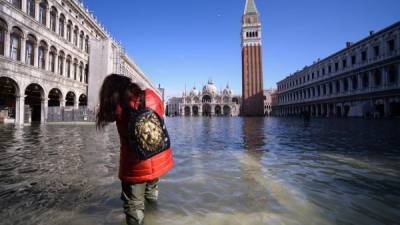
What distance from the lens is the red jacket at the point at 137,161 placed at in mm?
2090

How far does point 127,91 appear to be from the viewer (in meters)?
2.16

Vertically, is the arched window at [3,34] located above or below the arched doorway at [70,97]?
above

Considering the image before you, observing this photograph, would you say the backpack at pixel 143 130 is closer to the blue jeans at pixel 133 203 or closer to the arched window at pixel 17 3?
the blue jeans at pixel 133 203

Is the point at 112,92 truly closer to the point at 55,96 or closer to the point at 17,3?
the point at 17,3

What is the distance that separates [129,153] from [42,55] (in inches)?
875

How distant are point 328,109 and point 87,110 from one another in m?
43.6

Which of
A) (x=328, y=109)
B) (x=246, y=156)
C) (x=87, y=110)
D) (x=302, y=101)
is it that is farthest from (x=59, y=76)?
(x=302, y=101)

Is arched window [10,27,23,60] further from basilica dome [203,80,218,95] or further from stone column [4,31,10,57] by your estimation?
basilica dome [203,80,218,95]

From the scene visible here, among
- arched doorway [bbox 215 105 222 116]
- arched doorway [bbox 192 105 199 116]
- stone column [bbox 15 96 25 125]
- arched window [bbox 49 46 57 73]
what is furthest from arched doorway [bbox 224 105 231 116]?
stone column [bbox 15 96 25 125]

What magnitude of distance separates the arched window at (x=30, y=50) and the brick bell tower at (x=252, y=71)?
190 feet

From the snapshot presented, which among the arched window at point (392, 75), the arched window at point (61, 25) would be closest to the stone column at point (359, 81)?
the arched window at point (392, 75)

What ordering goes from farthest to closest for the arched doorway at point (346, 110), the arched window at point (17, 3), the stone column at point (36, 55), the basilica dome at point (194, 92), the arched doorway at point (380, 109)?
1. the basilica dome at point (194, 92)
2. the arched doorway at point (346, 110)
3. the arched doorway at point (380, 109)
4. the stone column at point (36, 55)
5. the arched window at point (17, 3)

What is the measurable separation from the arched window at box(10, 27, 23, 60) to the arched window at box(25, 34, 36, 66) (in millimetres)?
706

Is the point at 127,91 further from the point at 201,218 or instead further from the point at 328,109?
the point at 328,109
